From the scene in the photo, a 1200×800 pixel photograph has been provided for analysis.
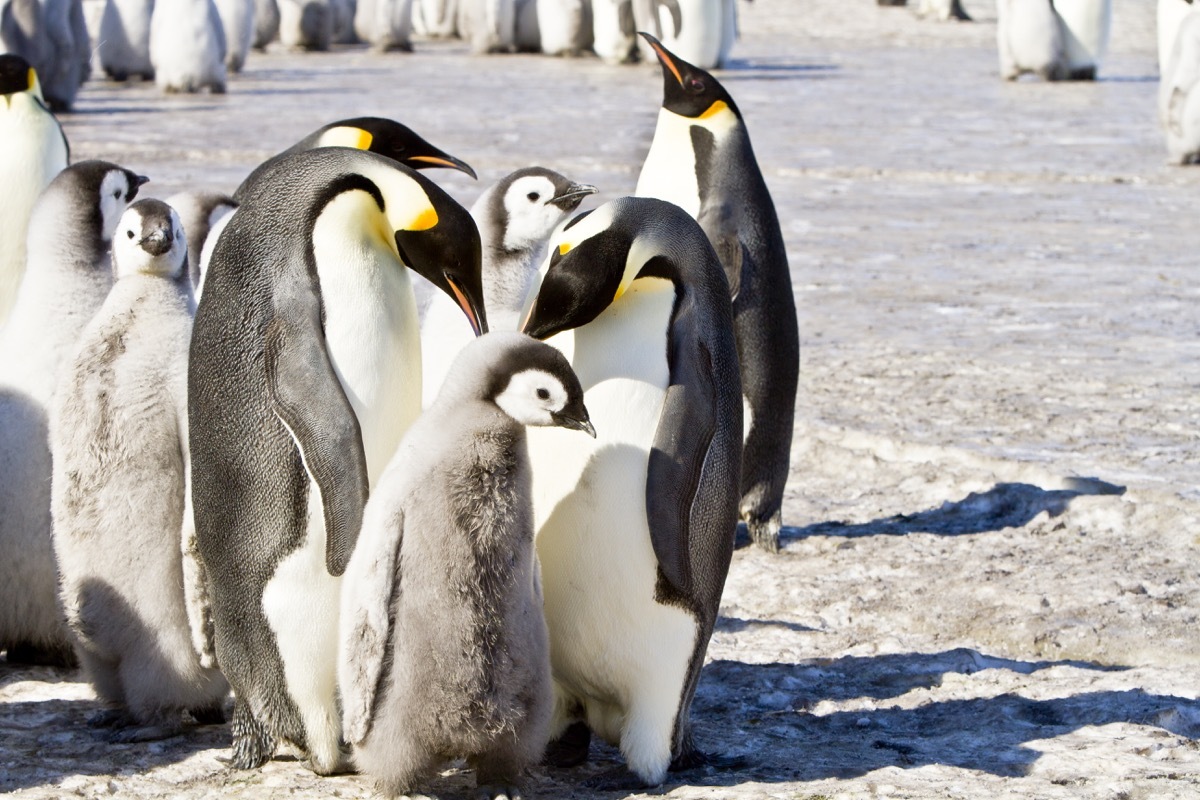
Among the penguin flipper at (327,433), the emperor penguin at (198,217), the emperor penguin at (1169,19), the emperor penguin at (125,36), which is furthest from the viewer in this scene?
the emperor penguin at (125,36)

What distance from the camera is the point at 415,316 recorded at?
3.33m

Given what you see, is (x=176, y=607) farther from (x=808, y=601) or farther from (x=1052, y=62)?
(x=1052, y=62)

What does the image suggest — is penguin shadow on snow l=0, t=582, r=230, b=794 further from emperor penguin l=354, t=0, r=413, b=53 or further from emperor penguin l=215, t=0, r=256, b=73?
emperor penguin l=354, t=0, r=413, b=53

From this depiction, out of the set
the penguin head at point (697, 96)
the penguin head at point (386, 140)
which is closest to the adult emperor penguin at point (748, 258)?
the penguin head at point (697, 96)

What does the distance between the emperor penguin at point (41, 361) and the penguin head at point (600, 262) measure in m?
1.23

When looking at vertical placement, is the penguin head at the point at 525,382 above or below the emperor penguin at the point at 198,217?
below

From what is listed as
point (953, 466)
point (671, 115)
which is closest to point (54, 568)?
point (671, 115)

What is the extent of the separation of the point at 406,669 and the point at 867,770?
3.05 feet

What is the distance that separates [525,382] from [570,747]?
90 cm

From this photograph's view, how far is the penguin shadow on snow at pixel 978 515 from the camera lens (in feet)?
17.1

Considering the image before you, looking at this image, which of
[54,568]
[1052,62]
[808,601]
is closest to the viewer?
[54,568]

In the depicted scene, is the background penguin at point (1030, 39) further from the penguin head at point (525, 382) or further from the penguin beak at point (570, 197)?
the penguin head at point (525, 382)

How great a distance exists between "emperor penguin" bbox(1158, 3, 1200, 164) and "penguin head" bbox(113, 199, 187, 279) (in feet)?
34.7

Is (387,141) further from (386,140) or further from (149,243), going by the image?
(149,243)
